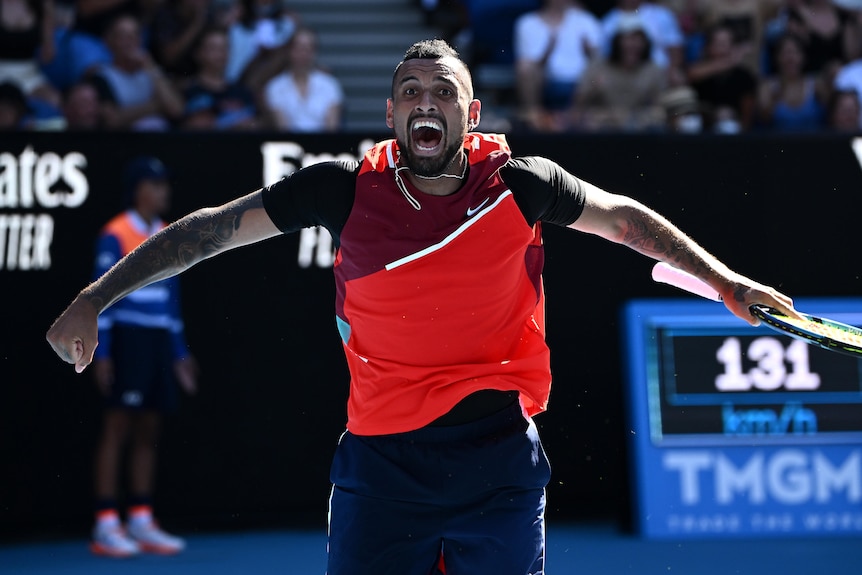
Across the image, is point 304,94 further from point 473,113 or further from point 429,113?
point 429,113

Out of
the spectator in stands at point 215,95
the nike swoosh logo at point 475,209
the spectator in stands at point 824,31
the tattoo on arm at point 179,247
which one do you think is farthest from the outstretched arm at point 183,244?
the spectator in stands at point 824,31

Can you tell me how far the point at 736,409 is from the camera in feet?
23.1

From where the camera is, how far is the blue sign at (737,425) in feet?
22.9

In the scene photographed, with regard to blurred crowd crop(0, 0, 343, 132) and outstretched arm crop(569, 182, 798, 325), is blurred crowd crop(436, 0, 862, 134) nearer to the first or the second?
blurred crowd crop(0, 0, 343, 132)

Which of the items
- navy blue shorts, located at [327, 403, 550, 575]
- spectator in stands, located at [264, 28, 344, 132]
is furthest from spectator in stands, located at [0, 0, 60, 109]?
navy blue shorts, located at [327, 403, 550, 575]

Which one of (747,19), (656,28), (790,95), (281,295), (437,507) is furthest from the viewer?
(747,19)

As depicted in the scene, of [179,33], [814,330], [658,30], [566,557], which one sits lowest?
[566,557]

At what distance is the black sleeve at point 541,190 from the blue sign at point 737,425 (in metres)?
3.78

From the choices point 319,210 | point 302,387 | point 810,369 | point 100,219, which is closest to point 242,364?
point 302,387

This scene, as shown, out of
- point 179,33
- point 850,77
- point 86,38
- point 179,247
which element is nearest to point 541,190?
point 179,247

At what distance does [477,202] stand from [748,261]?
4.49m

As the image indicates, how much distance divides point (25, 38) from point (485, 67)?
3322mm

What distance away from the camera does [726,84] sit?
8914mm

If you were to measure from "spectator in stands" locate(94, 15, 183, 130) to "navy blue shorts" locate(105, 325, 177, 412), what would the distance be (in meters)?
1.61
